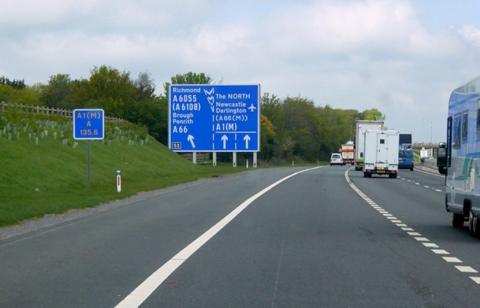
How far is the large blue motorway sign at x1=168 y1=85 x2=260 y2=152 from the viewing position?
62375 mm

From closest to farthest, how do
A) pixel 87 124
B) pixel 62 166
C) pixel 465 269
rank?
pixel 465 269 → pixel 87 124 → pixel 62 166

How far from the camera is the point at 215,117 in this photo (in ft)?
205

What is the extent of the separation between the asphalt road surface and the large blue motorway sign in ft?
127

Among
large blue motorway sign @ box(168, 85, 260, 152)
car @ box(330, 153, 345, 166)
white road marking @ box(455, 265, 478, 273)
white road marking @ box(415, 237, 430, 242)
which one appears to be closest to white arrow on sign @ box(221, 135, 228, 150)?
large blue motorway sign @ box(168, 85, 260, 152)

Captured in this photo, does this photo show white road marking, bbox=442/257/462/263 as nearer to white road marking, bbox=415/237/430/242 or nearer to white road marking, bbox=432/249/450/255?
white road marking, bbox=432/249/450/255

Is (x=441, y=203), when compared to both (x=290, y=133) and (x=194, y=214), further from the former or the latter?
(x=290, y=133)

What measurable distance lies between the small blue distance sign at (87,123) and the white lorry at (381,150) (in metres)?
28.1

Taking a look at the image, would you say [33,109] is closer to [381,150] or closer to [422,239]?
[381,150]

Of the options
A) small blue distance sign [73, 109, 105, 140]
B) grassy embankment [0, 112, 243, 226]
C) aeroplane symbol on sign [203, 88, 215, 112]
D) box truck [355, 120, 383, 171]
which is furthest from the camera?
box truck [355, 120, 383, 171]

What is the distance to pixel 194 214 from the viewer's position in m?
23.6

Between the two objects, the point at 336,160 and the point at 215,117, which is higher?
the point at 215,117

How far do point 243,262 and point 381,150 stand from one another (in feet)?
157

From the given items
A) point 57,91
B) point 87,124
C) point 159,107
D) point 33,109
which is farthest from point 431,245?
point 57,91

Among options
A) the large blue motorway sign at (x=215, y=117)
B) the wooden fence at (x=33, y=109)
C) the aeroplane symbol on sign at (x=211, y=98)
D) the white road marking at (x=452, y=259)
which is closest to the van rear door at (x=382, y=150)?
the large blue motorway sign at (x=215, y=117)
